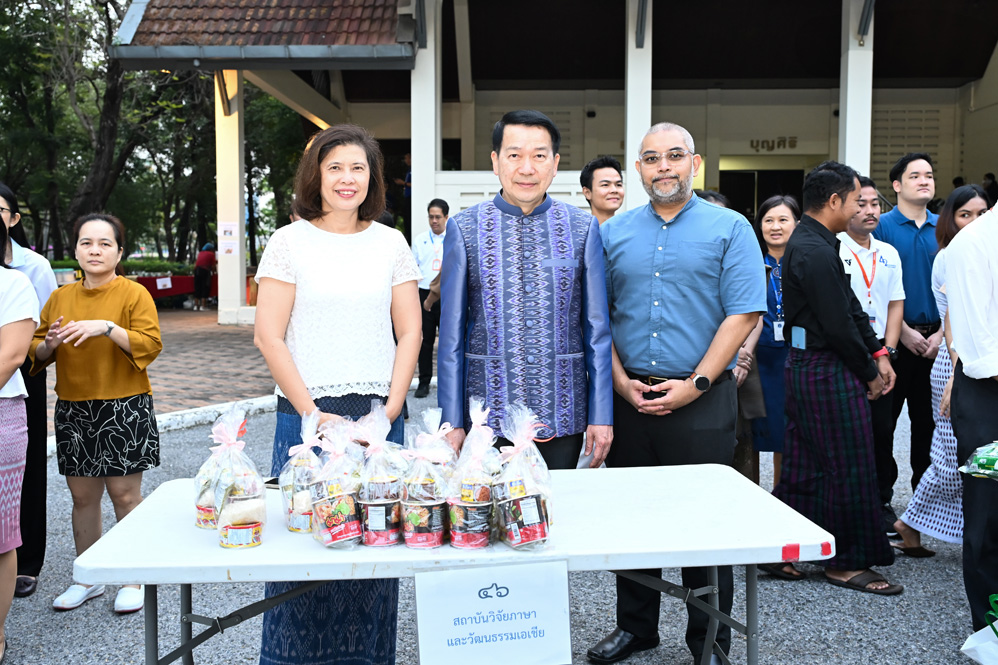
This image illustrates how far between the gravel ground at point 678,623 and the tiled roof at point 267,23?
8.94m

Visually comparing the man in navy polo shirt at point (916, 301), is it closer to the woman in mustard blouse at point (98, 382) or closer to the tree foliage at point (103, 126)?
the woman in mustard blouse at point (98, 382)

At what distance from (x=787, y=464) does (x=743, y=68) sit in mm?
14282

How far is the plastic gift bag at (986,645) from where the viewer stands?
2.90 m

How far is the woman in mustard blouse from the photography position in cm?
376

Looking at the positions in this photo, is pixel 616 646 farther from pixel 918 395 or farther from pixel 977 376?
pixel 918 395

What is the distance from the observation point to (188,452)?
6.84 meters

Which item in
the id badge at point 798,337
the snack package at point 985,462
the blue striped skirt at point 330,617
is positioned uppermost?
the id badge at point 798,337

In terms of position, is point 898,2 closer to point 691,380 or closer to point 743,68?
point 743,68

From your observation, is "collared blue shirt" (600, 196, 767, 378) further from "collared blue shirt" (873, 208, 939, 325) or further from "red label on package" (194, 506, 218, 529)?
"collared blue shirt" (873, 208, 939, 325)

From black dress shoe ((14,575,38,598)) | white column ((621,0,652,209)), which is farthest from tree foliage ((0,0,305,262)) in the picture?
black dress shoe ((14,575,38,598))

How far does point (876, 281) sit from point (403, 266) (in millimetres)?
3023

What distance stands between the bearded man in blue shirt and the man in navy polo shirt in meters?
2.40

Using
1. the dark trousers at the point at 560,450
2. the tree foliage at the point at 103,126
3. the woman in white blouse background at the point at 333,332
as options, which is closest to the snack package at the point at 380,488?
the woman in white blouse background at the point at 333,332

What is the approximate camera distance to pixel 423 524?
2080mm
